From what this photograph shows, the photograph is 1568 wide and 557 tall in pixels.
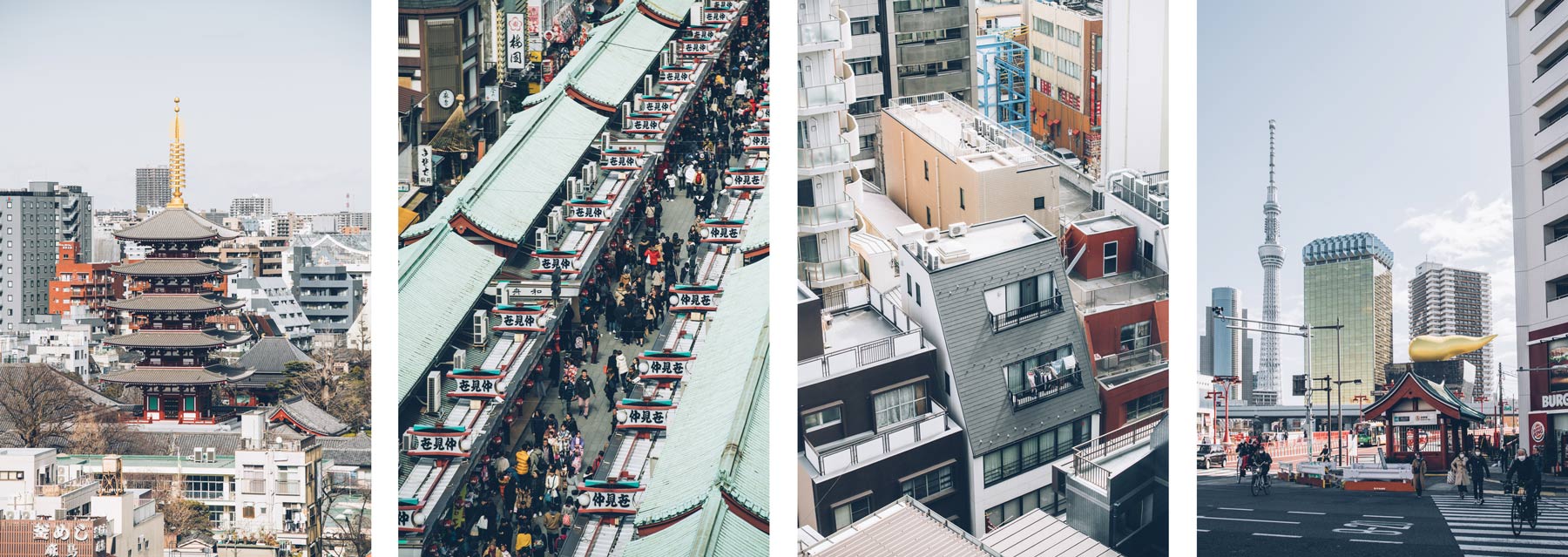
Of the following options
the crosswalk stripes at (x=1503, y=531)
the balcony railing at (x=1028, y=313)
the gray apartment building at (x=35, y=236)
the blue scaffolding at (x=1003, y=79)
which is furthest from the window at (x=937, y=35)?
the gray apartment building at (x=35, y=236)

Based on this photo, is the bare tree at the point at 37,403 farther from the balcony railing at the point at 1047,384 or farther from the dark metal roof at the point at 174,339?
the balcony railing at the point at 1047,384

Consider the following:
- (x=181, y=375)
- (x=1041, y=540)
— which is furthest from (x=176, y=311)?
(x=1041, y=540)

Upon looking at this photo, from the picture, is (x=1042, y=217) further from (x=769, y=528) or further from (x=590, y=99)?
(x=590, y=99)

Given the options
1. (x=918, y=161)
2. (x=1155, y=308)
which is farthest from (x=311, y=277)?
(x=1155, y=308)

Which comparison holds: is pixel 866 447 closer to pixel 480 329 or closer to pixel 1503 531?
pixel 480 329

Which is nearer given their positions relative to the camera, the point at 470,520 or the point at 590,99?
the point at 470,520

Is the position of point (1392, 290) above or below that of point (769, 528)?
above

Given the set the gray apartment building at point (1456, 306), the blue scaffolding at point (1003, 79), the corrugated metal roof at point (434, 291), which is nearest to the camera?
the gray apartment building at point (1456, 306)
